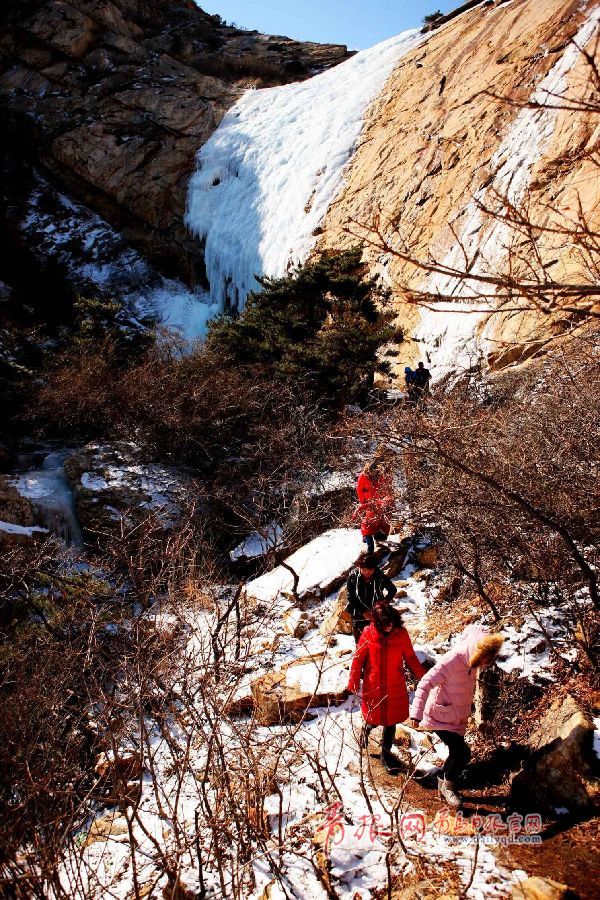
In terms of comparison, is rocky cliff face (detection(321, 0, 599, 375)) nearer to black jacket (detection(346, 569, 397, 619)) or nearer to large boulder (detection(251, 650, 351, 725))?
black jacket (detection(346, 569, 397, 619))

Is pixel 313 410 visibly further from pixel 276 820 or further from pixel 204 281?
pixel 204 281

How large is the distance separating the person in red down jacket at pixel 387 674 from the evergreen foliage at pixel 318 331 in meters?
7.19

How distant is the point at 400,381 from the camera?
→ 1259 centimetres

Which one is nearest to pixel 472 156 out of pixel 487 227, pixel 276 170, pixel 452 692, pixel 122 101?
pixel 487 227

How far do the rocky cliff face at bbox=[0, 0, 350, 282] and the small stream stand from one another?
48.3 ft

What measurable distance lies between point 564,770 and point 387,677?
112cm

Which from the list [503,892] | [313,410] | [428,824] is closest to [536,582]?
[428,824]

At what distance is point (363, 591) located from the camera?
4.89 metres

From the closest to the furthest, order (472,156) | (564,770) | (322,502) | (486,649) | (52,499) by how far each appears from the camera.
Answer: (564,770), (486,649), (322,502), (52,499), (472,156)

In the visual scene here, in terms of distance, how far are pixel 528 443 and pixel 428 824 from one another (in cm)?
298

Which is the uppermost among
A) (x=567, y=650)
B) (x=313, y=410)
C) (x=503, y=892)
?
(x=313, y=410)

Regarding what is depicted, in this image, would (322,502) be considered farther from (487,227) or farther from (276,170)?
(276,170)

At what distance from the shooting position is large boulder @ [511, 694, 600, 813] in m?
2.80

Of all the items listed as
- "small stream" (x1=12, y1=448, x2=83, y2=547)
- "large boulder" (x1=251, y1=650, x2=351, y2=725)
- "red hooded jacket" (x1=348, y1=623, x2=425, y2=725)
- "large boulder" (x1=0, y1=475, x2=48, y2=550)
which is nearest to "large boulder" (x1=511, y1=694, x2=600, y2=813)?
"red hooded jacket" (x1=348, y1=623, x2=425, y2=725)
